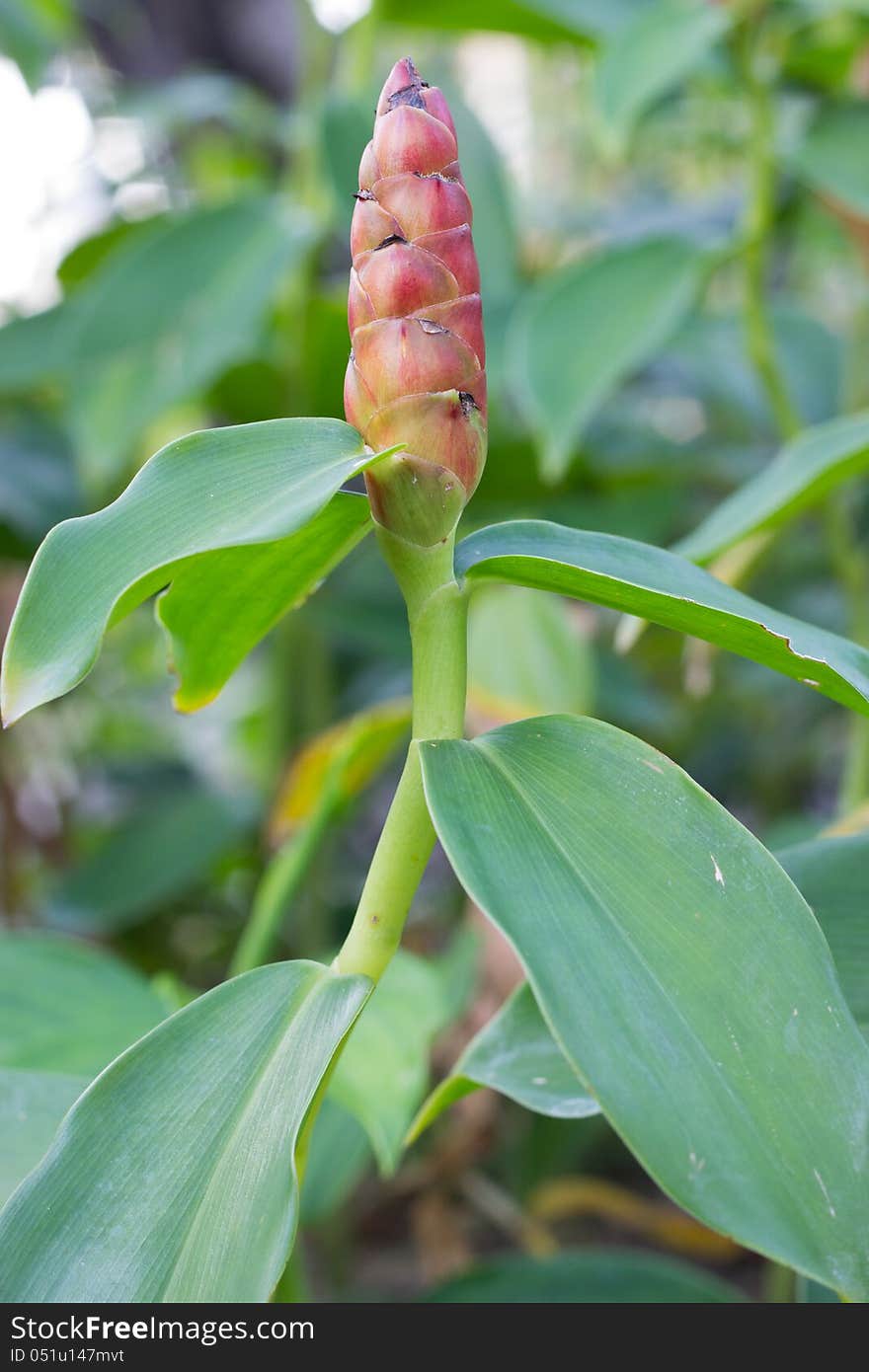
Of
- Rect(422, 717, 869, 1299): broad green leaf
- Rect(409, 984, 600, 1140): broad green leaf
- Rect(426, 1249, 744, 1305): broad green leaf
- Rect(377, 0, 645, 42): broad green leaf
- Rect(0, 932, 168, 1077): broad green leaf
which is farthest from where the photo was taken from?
Rect(377, 0, 645, 42): broad green leaf

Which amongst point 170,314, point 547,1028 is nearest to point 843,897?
point 547,1028

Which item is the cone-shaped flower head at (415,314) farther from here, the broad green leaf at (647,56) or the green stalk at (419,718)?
the broad green leaf at (647,56)

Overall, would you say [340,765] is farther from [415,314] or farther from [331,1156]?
[415,314]

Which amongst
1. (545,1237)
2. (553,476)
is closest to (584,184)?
(553,476)

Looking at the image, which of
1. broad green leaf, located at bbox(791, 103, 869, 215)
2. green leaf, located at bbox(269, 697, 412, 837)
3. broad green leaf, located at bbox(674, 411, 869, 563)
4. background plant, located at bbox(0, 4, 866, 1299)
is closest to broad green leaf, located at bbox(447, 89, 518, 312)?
background plant, located at bbox(0, 4, 866, 1299)

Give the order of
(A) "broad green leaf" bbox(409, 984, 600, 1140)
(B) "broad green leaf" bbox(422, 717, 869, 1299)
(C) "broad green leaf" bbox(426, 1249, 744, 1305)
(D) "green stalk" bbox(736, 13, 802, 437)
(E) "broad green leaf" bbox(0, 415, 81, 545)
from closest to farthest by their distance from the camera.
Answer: (B) "broad green leaf" bbox(422, 717, 869, 1299) → (A) "broad green leaf" bbox(409, 984, 600, 1140) → (C) "broad green leaf" bbox(426, 1249, 744, 1305) → (D) "green stalk" bbox(736, 13, 802, 437) → (E) "broad green leaf" bbox(0, 415, 81, 545)

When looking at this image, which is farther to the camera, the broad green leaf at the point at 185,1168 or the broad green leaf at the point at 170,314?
the broad green leaf at the point at 170,314

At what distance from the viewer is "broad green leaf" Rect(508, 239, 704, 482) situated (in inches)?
27.5

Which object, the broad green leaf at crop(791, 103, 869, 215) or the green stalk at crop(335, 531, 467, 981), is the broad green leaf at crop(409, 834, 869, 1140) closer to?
the green stalk at crop(335, 531, 467, 981)

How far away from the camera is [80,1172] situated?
285 millimetres

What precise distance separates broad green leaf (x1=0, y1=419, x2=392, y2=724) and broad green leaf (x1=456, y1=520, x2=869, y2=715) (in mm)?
47

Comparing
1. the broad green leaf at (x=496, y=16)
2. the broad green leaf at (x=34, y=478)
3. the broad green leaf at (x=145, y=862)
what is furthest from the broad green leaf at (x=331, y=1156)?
the broad green leaf at (x=496, y=16)

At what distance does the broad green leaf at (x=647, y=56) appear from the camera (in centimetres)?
67

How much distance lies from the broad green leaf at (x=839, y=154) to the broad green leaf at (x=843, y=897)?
45 cm
